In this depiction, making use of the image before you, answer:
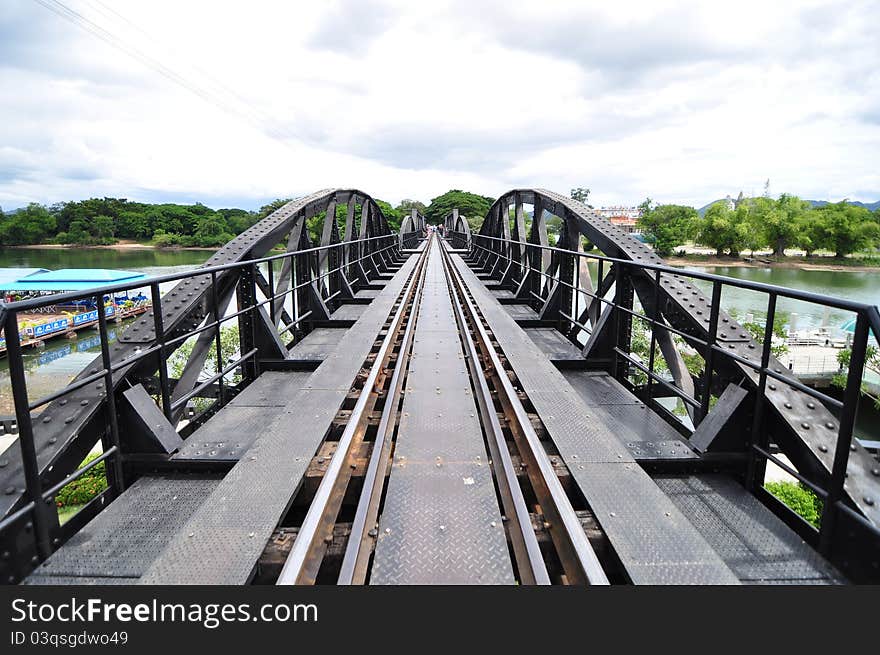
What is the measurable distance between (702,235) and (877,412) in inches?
1759

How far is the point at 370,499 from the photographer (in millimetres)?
2428

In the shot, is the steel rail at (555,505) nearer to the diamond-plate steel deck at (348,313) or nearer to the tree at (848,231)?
the diamond-plate steel deck at (348,313)

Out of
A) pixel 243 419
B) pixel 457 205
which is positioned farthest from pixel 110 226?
pixel 243 419

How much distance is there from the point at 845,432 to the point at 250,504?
272cm

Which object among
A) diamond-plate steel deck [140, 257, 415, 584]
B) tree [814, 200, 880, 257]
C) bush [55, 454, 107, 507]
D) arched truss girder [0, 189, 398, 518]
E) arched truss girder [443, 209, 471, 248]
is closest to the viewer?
diamond-plate steel deck [140, 257, 415, 584]

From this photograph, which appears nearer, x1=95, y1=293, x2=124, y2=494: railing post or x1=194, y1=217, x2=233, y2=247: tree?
x1=95, y1=293, x2=124, y2=494: railing post

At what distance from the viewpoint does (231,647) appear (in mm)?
1483

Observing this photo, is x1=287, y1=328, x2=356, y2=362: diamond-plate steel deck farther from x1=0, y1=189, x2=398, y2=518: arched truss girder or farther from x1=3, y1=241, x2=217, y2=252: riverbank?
x1=3, y1=241, x2=217, y2=252: riverbank

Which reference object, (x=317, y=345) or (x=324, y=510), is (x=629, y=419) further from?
(x=317, y=345)

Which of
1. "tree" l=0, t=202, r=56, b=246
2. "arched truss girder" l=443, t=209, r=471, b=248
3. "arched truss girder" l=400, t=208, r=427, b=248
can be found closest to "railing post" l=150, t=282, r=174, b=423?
"arched truss girder" l=443, t=209, r=471, b=248

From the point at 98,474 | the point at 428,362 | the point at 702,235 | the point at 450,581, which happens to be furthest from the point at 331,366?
the point at 702,235

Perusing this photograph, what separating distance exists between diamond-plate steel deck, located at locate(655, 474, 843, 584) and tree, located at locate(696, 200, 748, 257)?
74018 millimetres

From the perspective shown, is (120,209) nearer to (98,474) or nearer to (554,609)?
(98,474)

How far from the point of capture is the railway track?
1966mm
